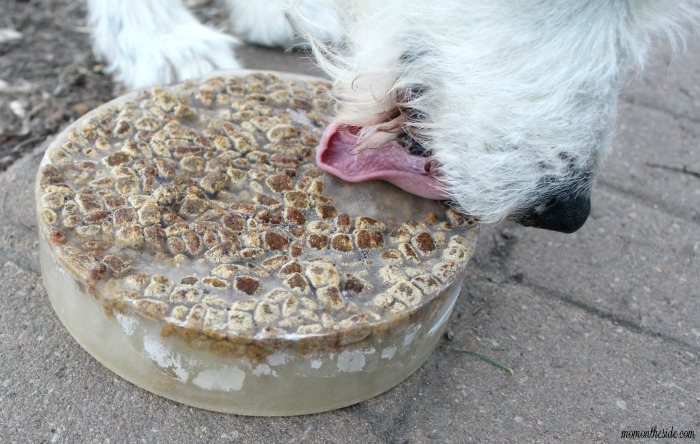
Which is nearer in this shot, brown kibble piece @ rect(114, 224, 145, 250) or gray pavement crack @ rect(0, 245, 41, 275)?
brown kibble piece @ rect(114, 224, 145, 250)

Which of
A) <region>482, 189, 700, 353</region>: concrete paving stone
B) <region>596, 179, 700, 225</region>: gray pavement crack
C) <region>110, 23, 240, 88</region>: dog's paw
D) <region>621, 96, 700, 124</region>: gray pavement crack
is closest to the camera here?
<region>482, 189, 700, 353</region>: concrete paving stone

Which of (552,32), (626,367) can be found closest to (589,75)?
(552,32)

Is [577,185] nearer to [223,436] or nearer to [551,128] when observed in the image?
[551,128]

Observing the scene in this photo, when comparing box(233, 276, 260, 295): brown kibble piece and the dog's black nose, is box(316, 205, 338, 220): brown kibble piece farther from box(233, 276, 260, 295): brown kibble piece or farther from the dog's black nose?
the dog's black nose

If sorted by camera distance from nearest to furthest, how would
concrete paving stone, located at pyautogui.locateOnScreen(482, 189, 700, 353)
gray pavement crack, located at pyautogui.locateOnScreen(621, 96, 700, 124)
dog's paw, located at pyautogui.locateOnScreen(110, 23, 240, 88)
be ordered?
concrete paving stone, located at pyautogui.locateOnScreen(482, 189, 700, 353)
dog's paw, located at pyautogui.locateOnScreen(110, 23, 240, 88)
gray pavement crack, located at pyautogui.locateOnScreen(621, 96, 700, 124)

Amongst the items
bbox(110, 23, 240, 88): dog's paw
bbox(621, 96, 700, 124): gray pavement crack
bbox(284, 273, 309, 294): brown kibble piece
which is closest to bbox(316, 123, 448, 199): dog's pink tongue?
bbox(284, 273, 309, 294): brown kibble piece

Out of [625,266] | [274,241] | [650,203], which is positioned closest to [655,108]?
[650,203]
